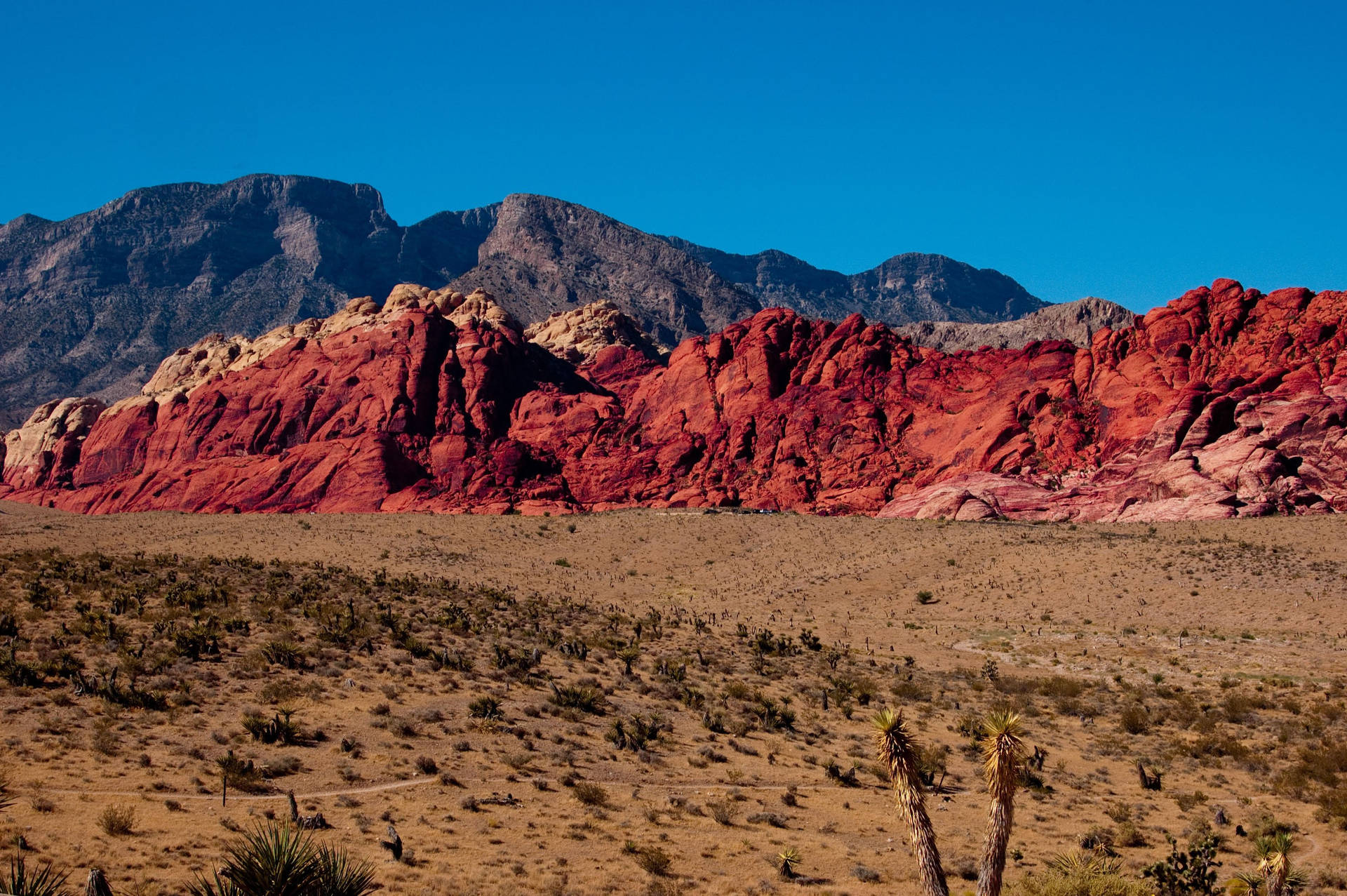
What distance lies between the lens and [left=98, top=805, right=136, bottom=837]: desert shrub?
696 inches

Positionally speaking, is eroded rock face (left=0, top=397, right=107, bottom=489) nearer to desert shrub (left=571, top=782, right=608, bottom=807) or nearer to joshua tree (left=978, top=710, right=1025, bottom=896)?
desert shrub (left=571, top=782, right=608, bottom=807)

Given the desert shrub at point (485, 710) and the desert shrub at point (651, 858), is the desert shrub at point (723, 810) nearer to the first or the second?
the desert shrub at point (651, 858)

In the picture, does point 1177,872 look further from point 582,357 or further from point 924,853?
point 582,357

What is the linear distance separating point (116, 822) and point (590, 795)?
30.4 ft

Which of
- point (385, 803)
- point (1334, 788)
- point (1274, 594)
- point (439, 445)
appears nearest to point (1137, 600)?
point (1274, 594)

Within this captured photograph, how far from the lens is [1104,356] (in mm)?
85500

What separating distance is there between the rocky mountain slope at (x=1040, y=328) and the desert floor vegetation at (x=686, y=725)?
4113 inches

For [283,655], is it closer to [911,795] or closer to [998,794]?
[911,795]

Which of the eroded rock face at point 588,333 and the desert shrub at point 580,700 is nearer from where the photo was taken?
the desert shrub at point 580,700

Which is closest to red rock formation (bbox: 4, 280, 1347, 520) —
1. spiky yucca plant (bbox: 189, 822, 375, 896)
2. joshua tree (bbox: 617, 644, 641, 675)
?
joshua tree (bbox: 617, 644, 641, 675)

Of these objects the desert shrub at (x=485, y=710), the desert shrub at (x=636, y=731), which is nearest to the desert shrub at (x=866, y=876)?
the desert shrub at (x=636, y=731)

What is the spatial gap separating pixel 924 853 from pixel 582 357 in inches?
5029

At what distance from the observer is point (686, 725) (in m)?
29.3

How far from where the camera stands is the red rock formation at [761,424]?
71.1 m
